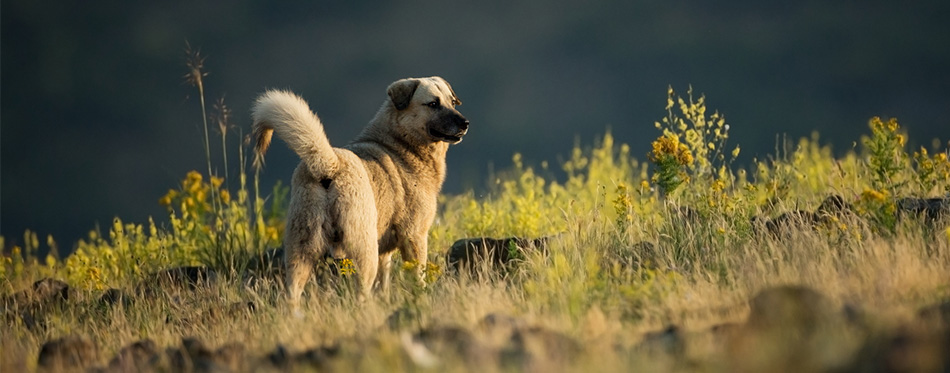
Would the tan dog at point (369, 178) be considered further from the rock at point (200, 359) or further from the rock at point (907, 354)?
the rock at point (907, 354)

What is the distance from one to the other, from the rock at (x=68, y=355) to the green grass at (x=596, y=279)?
5.3 inches

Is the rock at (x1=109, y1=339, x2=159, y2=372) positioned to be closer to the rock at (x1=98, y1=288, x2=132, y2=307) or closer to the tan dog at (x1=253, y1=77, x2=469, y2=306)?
the tan dog at (x1=253, y1=77, x2=469, y2=306)

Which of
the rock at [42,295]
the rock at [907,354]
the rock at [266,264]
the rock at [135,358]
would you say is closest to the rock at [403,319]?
the rock at [135,358]

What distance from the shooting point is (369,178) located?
682cm

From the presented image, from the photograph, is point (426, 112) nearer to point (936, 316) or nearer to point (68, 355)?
point (68, 355)

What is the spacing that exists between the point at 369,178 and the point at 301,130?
81 cm

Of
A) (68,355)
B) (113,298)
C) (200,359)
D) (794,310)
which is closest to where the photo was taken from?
(794,310)

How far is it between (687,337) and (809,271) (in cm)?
185

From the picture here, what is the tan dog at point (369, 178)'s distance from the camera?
6273 millimetres

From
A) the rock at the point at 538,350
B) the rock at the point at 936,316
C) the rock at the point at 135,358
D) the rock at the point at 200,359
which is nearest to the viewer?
the rock at the point at 538,350

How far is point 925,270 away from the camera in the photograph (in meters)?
5.04

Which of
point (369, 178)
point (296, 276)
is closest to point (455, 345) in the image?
point (296, 276)

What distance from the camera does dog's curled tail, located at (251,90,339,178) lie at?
618 cm

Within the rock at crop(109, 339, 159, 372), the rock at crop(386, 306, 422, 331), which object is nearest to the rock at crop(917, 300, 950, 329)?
the rock at crop(386, 306, 422, 331)
